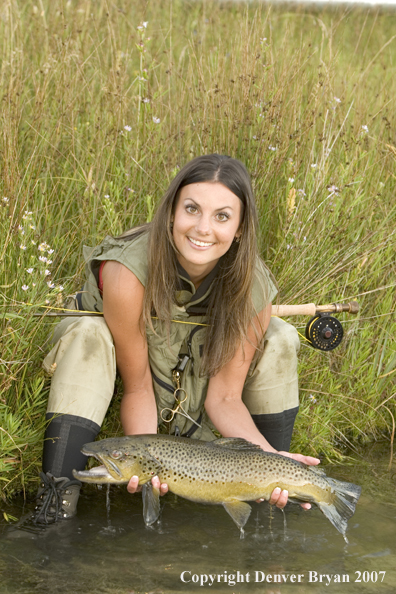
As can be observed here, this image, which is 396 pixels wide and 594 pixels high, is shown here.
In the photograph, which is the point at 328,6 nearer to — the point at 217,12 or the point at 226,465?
the point at 217,12

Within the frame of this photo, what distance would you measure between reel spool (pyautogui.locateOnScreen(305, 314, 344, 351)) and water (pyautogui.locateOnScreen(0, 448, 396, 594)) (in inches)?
34.4

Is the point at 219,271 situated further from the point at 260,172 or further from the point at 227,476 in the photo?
the point at 260,172

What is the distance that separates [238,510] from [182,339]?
962 millimetres

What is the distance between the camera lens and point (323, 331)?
3.81 metres

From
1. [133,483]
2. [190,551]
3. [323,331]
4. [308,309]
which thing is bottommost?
[190,551]

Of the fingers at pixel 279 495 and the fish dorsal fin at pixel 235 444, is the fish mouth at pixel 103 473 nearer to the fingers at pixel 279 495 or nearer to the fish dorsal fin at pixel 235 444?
the fish dorsal fin at pixel 235 444

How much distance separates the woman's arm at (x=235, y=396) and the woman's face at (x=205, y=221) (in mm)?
500

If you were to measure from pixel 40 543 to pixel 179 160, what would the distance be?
8.93ft

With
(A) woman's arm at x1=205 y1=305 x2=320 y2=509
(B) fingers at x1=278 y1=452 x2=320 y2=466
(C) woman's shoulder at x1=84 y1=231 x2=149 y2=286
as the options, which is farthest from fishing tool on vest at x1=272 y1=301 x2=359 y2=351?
(C) woman's shoulder at x1=84 y1=231 x2=149 y2=286

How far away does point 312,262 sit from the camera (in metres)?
4.50

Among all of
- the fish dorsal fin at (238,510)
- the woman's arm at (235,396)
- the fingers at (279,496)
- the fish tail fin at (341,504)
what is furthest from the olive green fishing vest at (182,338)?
the fish tail fin at (341,504)

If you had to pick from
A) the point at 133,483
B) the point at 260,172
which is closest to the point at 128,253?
the point at 133,483

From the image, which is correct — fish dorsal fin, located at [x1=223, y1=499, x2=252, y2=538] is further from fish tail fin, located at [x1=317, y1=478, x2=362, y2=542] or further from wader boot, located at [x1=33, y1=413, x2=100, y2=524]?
wader boot, located at [x1=33, y1=413, x2=100, y2=524]

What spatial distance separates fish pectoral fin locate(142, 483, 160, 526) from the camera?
10.1 ft
